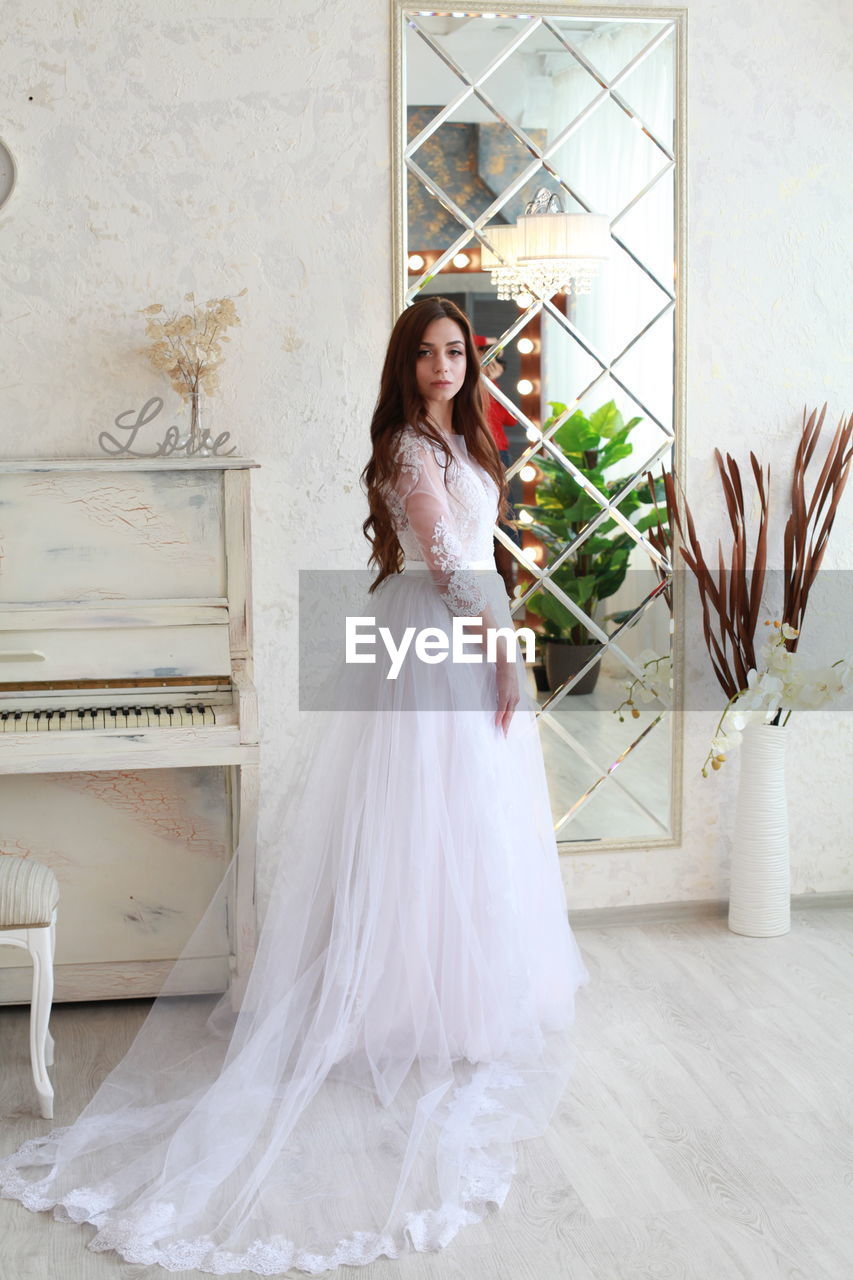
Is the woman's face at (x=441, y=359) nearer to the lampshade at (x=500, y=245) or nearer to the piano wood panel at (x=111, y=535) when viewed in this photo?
the piano wood panel at (x=111, y=535)

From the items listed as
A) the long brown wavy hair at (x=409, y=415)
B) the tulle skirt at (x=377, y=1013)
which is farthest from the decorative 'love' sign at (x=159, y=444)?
the tulle skirt at (x=377, y=1013)

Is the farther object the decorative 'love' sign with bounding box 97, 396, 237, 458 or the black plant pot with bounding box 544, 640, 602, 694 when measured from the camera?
the black plant pot with bounding box 544, 640, 602, 694

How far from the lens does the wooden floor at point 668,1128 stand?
2.10 meters

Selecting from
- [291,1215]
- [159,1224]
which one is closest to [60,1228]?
[159,1224]

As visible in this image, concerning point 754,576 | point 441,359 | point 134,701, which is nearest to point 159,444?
point 134,701

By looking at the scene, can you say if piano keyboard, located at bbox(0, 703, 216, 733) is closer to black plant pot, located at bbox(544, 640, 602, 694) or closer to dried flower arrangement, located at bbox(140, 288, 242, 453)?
dried flower arrangement, located at bbox(140, 288, 242, 453)

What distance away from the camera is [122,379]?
317cm

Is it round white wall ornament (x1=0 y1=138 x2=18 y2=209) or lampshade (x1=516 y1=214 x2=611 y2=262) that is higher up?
round white wall ornament (x1=0 y1=138 x2=18 y2=209)

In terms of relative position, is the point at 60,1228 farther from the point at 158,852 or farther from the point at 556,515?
the point at 556,515

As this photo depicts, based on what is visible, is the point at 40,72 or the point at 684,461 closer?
the point at 40,72

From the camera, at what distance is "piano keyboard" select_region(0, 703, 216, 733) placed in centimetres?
272

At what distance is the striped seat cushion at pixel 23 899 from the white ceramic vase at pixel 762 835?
76.7 inches

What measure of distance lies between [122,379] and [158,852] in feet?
3.93

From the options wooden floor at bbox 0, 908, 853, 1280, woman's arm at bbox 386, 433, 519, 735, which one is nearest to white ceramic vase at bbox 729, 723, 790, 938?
wooden floor at bbox 0, 908, 853, 1280
